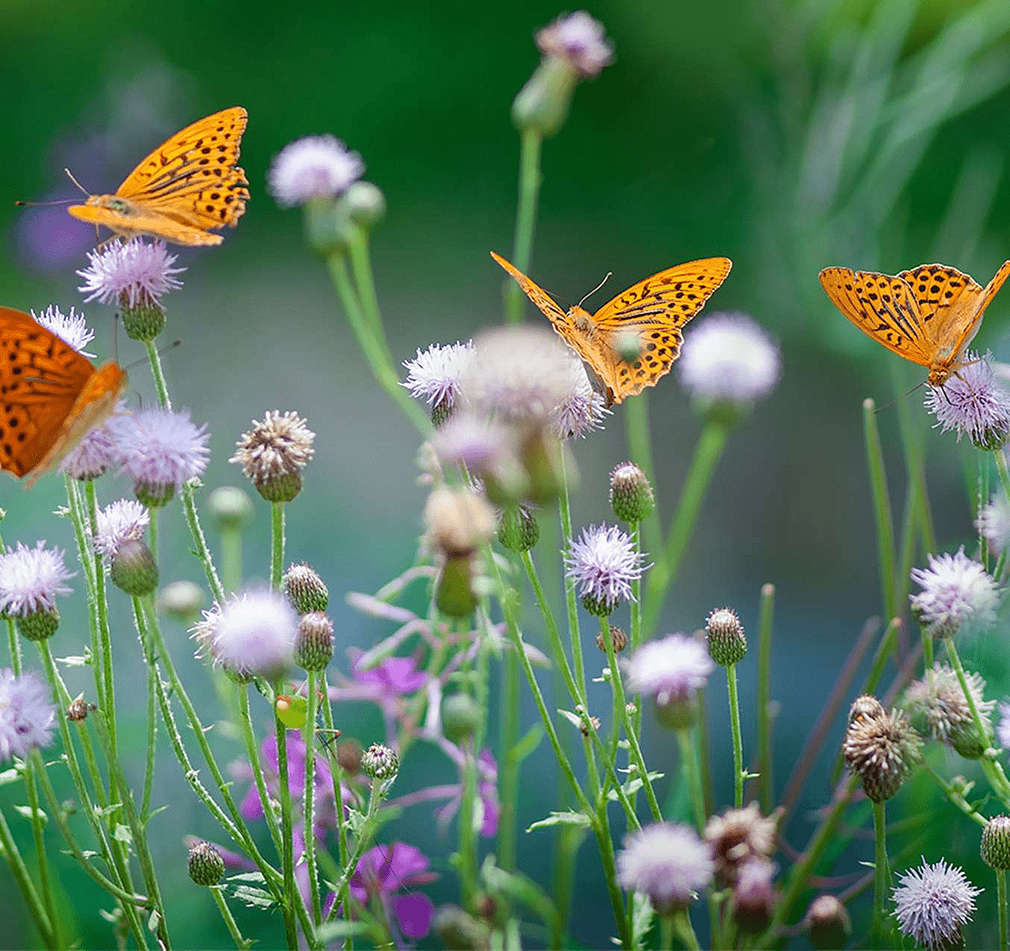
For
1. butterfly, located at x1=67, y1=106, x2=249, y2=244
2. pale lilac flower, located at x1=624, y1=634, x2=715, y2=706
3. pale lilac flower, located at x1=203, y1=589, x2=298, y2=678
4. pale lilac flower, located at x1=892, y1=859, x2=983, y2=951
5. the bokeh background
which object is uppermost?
the bokeh background

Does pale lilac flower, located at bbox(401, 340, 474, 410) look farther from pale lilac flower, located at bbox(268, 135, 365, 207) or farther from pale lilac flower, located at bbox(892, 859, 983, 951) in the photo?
pale lilac flower, located at bbox(892, 859, 983, 951)

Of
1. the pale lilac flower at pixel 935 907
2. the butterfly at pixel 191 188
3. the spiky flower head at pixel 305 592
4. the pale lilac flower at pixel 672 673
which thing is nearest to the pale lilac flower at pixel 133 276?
the butterfly at pixel 191 188

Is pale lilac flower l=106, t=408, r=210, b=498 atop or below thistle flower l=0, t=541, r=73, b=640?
atop

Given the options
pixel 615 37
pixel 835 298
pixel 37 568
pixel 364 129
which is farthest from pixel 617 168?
pixel 37 568

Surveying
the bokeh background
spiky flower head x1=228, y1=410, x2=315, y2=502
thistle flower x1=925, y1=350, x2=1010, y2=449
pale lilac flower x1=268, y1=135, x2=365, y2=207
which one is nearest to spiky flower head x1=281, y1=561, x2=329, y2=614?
spiky flower head x1=228, y1=410, x2=315, y2=502

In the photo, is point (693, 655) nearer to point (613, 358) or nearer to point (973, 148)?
point (613, 358)

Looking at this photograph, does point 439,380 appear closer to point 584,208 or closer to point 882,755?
point 882,755
